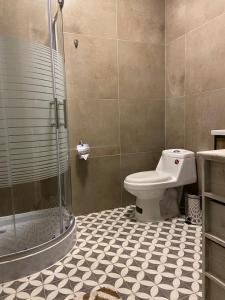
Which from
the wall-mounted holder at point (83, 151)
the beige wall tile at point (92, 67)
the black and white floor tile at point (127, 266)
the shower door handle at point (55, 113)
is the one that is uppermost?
the beige wall tile at point (92, 67)

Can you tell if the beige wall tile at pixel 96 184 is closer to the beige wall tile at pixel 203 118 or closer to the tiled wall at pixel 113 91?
the tiled wall at pixel 113 91

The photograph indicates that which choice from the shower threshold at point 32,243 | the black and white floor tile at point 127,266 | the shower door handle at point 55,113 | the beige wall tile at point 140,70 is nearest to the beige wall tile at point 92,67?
the beige wall tile at point 140,70

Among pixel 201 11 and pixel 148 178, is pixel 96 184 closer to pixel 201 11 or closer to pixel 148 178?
pixel 148 178

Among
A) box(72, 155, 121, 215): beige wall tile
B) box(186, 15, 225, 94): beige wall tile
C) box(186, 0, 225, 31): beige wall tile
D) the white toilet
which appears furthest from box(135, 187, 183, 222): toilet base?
box(186, 0, 225, 31): beige wall tile

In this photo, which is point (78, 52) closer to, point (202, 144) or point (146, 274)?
point (202, 144)

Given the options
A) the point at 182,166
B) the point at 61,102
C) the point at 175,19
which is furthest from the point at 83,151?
the point at 175,19

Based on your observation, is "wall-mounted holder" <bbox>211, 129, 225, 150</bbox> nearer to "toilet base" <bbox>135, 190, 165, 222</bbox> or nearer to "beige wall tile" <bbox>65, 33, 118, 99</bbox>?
"toilet base" <bbox>135, 190, 165, 222</bbox>

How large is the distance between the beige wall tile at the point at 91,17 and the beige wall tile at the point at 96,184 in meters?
1.34

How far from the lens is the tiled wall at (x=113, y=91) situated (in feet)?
8.39

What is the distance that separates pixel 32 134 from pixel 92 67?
1.12 m

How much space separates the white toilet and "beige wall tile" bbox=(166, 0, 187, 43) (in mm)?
1296

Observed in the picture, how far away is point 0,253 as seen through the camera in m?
1.69

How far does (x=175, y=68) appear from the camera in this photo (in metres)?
2.79

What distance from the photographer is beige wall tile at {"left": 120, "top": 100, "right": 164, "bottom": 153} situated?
283 centimetres
